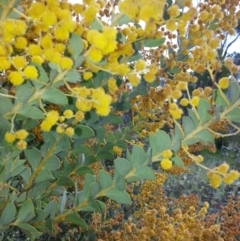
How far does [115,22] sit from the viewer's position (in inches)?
27.8

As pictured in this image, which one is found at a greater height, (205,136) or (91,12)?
(91,12)

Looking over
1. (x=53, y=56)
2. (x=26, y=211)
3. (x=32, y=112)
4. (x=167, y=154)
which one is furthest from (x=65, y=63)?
(x=26, y=211)

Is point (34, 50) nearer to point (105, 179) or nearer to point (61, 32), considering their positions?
point (61, 32)

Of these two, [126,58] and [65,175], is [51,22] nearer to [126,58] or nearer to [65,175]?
[126,58]

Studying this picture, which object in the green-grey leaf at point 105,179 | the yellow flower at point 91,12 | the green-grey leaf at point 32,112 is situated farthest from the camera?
the green-grey leaf at point 105,179

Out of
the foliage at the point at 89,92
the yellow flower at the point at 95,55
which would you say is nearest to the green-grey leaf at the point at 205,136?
the foliage at the point at 89,92

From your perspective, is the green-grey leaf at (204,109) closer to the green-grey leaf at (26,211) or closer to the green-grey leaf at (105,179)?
the green-grey leaf at (105,179)

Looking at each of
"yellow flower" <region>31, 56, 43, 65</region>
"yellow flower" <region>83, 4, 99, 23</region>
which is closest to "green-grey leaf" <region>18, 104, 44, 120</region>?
"yellow flower" <region>31, 56, 43, 65</region>

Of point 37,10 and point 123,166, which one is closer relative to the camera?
point 37,10

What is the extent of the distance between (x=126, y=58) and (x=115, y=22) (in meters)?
0.17

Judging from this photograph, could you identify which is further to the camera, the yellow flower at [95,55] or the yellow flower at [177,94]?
the yellow flower at [177,94]

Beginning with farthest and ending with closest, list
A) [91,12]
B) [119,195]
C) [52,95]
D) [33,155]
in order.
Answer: [33,155], [119,195], [52,95], [91,12]

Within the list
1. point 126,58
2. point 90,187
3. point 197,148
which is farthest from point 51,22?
point 197,148

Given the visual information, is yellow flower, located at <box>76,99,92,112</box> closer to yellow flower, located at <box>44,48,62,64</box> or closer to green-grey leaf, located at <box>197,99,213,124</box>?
yellow flower, located at <box>44,48,62,64</box>
